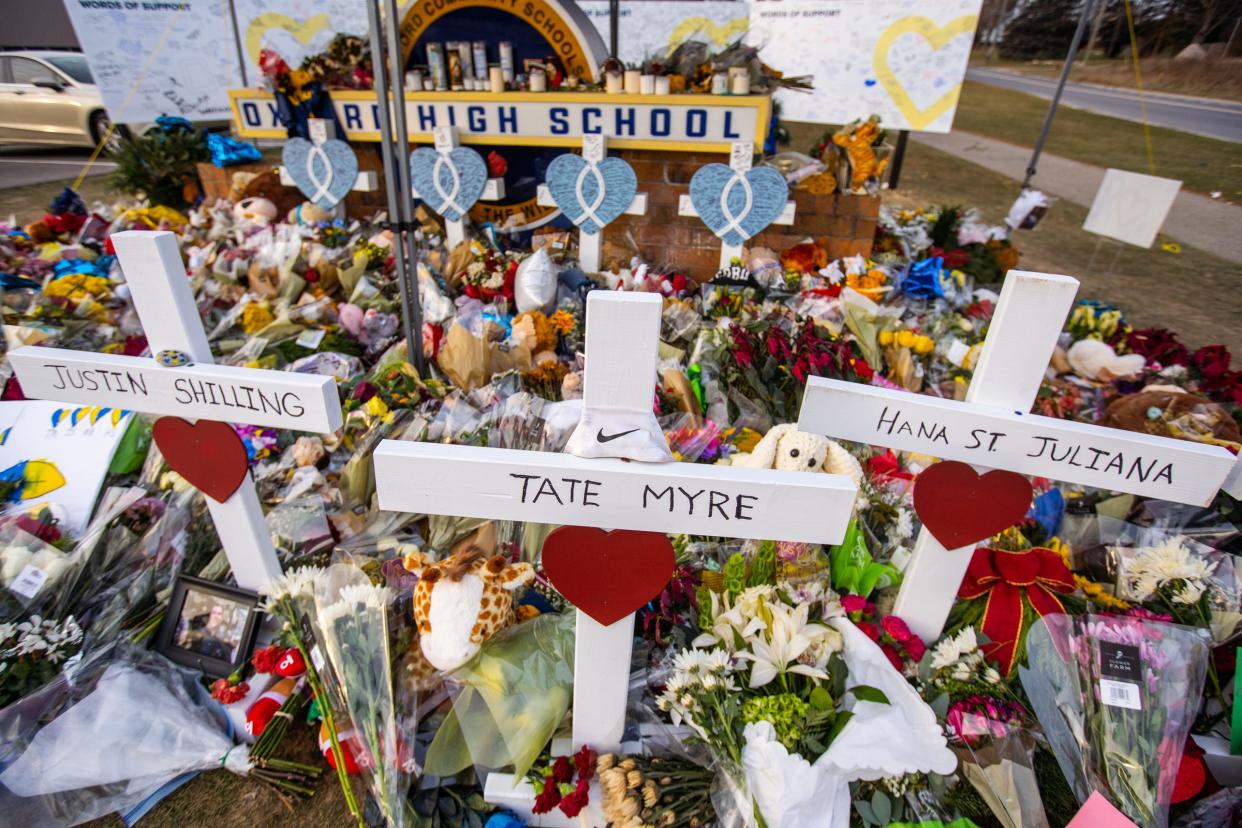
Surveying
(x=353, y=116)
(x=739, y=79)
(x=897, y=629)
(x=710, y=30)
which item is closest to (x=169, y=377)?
(x=897, y=629)

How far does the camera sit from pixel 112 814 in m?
1.47

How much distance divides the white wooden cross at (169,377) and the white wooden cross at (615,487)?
0.41m

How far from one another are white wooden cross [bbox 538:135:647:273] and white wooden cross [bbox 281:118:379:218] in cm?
160

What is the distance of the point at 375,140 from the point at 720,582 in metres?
4.19

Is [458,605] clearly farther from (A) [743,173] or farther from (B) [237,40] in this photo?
(B) [237,40]

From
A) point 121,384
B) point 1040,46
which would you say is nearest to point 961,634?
point 121,384

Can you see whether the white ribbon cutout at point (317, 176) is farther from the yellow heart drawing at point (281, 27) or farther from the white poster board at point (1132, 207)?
the yellow heart drawing at point (281, 27)

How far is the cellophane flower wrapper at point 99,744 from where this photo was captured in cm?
142

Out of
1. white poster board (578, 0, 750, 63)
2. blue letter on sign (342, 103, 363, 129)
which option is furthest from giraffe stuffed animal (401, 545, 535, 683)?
white poster board (578, 0, 750, 63)

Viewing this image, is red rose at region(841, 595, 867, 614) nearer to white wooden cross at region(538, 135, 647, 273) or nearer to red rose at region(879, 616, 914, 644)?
red rose at region(879, 616, 914, 644)

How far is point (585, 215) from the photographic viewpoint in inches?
142

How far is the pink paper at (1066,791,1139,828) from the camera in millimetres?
1088

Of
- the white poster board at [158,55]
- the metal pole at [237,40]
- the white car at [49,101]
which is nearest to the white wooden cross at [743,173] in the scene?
the white poster board at [158,55]

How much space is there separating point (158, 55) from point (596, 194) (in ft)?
20.1
